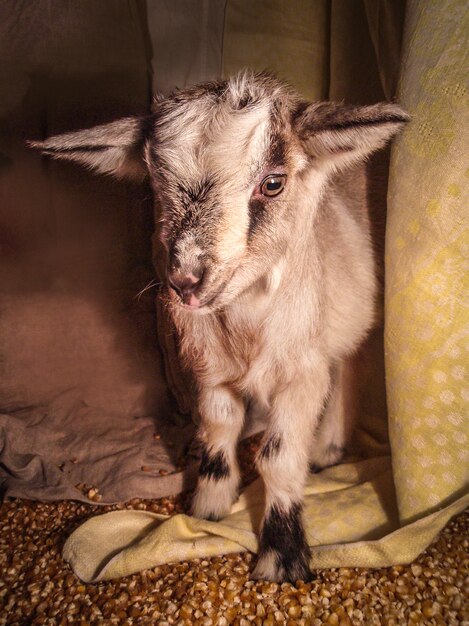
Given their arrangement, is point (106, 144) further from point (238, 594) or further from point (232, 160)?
point (238, 594)

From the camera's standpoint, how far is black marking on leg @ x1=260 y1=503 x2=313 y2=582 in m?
1.72

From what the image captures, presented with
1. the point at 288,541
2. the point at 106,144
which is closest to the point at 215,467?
the point at 288,541

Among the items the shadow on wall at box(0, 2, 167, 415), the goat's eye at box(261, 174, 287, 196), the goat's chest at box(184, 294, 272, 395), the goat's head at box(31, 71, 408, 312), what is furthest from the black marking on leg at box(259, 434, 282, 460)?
the shadow on wall at box(0, 2, 167, 415)

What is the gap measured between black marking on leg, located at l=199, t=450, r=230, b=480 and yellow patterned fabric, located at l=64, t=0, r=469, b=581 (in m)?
0.19

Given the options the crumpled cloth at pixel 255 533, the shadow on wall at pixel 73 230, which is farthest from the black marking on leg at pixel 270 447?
the shadow on wall at pixel 73 230

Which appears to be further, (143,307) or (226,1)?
(143,307)

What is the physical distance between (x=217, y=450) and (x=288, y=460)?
364 mm

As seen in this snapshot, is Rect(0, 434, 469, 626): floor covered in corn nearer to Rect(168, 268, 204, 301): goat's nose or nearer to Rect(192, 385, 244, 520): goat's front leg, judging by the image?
Rect(192, 385, 244, 520): goat's front leg

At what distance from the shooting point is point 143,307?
2.83 meters

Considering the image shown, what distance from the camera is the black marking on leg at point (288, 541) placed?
1724mm

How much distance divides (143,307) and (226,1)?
1694 mm

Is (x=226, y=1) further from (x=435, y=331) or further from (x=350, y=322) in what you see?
(x=435, y=331)

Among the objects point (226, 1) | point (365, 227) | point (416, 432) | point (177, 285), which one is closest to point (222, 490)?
point (416, 432)

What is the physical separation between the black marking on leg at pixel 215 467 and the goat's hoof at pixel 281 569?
379 millimetres
